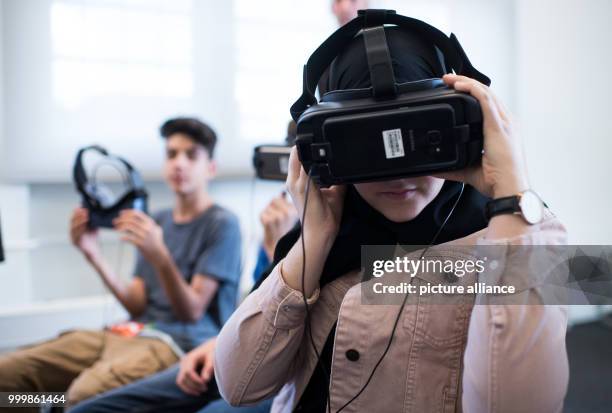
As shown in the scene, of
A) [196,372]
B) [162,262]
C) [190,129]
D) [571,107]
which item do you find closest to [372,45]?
[196,372]

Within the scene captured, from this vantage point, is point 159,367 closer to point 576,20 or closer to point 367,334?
point 367,334

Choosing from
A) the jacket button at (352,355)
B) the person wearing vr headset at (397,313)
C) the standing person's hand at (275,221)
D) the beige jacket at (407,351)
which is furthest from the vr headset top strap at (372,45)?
the standing person's hand at (275,221)

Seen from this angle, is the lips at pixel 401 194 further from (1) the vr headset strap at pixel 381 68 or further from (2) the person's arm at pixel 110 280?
(2) the person's arm at pixel 110 280

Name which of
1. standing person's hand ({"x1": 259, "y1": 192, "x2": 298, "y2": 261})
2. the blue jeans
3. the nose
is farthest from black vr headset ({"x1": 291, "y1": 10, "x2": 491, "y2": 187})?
the nose

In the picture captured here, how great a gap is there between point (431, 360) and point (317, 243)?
221mm

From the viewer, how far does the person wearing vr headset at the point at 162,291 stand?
4.30 feet

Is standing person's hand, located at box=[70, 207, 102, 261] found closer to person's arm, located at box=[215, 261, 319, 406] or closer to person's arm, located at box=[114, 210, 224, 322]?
person's arm, located at box=[114, 210, 224, 322]

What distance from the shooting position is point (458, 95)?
1.91 ft

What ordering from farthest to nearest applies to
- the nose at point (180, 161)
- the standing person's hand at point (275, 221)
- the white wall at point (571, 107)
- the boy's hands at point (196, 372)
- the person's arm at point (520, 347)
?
the white wall at point (571, 107), the nose at point (180, 161), the standing person's hand at point (275, 221), the boy's hands at point (196, 372), the person's arm at point (520, 347)

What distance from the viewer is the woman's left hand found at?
1.92 ft

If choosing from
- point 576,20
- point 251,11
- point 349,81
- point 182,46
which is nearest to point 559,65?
point 576,20

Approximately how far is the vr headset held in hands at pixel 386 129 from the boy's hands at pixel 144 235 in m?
0.91

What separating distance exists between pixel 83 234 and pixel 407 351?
132cm

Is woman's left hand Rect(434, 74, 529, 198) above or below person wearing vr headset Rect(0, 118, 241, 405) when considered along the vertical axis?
above
